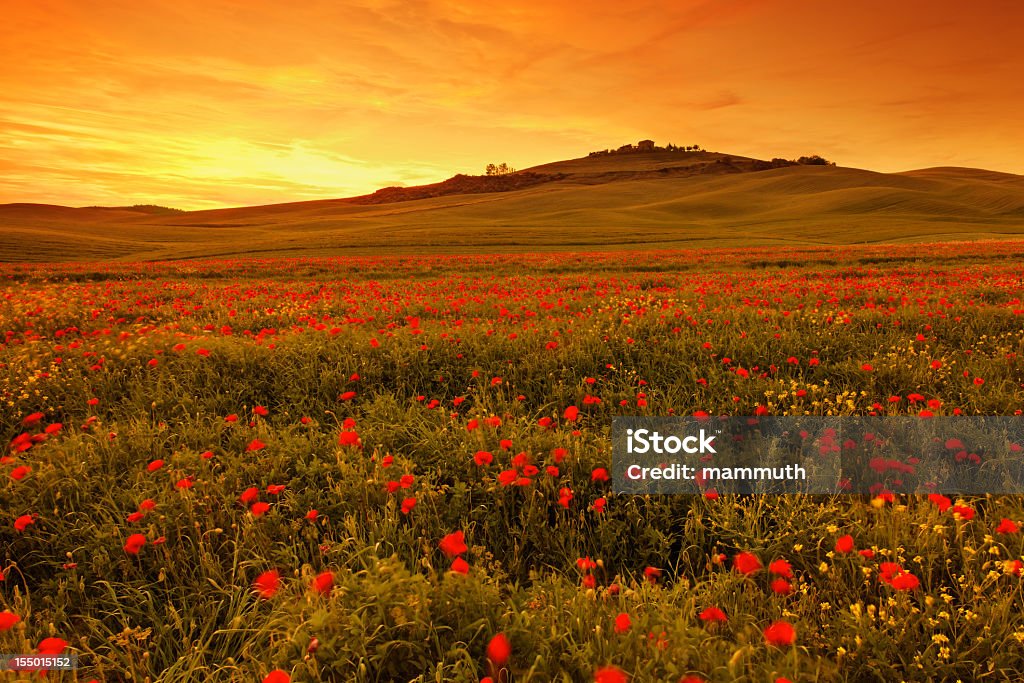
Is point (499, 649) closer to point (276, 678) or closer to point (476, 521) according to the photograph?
point (276, 678)

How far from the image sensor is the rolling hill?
3712 centimetres

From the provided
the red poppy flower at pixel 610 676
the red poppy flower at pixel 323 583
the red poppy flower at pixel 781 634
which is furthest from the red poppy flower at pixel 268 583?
the red poppy flower at pixel 781 634

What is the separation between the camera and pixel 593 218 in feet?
194

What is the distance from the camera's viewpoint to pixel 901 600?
1993 millimetres

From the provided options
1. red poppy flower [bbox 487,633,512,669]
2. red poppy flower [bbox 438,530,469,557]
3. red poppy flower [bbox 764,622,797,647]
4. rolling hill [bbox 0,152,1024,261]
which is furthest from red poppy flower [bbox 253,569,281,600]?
rolling hill [bbox 0,152,1024,261]

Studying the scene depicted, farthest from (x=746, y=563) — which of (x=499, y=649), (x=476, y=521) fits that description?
(x=476, y=521)

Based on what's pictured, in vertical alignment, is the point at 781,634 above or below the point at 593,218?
below

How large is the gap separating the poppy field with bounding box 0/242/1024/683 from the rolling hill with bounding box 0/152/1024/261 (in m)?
27.6

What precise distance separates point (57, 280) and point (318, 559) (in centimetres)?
1975

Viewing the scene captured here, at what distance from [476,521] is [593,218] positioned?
59.3 meters

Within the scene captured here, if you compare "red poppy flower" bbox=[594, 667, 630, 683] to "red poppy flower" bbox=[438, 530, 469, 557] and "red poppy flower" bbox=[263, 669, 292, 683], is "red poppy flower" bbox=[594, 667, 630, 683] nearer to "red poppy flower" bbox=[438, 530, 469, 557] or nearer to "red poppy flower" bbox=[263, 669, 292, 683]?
"red poppy flower" bbox=[438, 530, 469, 557]

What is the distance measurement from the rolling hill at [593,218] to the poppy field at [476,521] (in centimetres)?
2756

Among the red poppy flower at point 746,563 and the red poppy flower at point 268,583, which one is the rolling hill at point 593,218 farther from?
the red poppy flower at point 746,563

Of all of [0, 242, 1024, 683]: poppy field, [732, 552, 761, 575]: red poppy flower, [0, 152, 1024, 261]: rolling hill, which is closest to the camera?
[0, 242, 1024, 683]: poppy field
